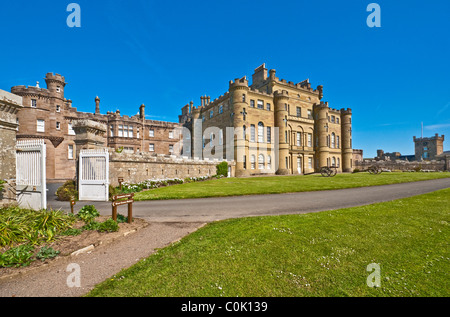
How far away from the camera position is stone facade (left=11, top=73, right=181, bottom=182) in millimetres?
25234

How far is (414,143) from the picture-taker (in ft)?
251

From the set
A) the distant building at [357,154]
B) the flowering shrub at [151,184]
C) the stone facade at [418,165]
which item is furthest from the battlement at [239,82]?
the distant building at [357,154]

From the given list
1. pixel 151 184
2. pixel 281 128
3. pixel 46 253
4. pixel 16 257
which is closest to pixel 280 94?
pixel 281 128

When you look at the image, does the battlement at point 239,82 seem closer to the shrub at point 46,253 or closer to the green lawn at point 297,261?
the green lawn at point 297,261

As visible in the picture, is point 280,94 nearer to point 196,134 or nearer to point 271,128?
point 271,128

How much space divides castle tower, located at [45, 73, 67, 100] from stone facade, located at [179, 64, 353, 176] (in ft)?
72.0

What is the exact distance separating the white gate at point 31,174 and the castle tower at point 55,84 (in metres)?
26.0

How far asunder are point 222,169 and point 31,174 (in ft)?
77.3

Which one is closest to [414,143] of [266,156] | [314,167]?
[314,167]

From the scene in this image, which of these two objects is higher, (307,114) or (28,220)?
(307,114)

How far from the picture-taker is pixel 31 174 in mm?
7773

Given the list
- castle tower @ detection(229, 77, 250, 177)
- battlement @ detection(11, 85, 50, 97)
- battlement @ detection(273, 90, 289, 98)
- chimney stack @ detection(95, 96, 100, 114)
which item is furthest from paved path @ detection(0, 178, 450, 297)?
battlement @ detection(273, 90, 289, 98)

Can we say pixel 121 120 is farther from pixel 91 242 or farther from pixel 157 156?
pixel 91 242
